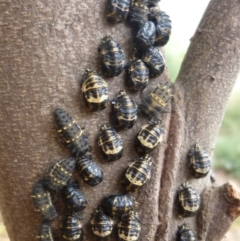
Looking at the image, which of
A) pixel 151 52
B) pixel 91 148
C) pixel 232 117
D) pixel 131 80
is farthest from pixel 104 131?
pixel 232 117

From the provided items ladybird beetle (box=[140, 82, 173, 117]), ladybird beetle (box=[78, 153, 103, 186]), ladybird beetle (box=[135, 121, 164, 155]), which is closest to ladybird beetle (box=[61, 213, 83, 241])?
ladybird beetle (box=[78, 153, 103, 186])

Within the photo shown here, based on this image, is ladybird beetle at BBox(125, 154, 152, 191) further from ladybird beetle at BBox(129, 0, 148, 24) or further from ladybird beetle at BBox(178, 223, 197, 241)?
ladybird beetle at BBox(129, 0, 148, 24)

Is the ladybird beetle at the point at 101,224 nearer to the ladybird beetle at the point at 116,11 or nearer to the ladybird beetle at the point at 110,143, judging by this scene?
the ladybird beetle at the point at 110,143

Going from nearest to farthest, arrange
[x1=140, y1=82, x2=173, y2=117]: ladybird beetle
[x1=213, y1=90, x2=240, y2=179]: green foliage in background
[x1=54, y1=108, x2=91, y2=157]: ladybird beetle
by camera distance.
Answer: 1. [x1=54, y1=108, x2=91, y2=157]: ladybird beetle
2. [x1=140, y1=82, x2=173, y2=117]: ladybird beetle
3. [x1=213, y1=90, x2=240, y2=179]: green foliage in background

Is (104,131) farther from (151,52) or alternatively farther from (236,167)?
(236,167)

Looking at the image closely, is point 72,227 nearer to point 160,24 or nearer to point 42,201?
point 42,201

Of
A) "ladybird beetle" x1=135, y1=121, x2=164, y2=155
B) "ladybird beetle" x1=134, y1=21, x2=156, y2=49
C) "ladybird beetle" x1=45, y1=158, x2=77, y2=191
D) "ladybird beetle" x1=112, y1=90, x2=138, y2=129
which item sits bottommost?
"ladybird beetle" x1=45, y1=158, x2=77, y2=191
